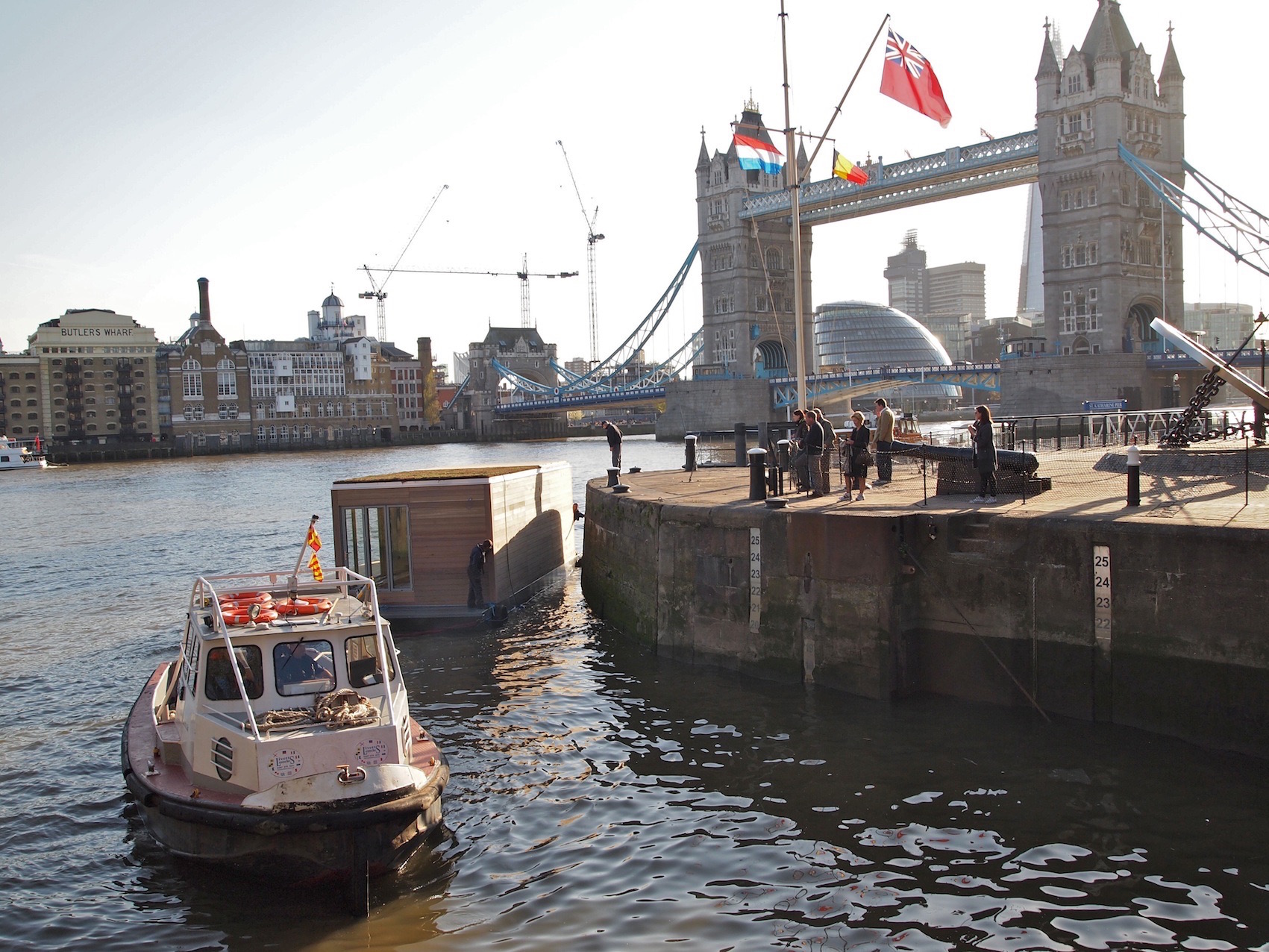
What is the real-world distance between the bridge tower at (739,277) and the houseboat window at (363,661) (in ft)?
346

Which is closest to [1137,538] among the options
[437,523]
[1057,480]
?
[1057,480]

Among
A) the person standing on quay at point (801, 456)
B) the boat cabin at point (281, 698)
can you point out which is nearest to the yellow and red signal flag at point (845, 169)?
the person standing on quay at point (801, 456)

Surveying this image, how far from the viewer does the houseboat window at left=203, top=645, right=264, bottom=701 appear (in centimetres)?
1141

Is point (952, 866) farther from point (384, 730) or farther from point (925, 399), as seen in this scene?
point (925, 399)

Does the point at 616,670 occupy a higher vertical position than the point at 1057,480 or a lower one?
lower

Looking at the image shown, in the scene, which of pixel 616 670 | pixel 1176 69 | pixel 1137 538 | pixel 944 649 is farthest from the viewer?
pixel 1176 69

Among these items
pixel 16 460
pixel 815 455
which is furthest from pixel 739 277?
pixel 815 455

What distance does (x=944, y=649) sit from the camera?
49.0ft

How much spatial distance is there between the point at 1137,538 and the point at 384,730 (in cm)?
909

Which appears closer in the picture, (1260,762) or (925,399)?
(1260,762)

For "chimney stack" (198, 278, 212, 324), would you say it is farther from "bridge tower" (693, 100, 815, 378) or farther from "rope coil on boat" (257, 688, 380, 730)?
"rope coil on boat" (257, 688, 380, 730)

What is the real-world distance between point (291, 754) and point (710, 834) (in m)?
4.47

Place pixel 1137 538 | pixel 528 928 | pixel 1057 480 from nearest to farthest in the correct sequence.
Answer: pixel 528 928 < pixel 1137 538 < pixel 1057 480

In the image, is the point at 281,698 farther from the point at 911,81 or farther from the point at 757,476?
the point at 911,81
